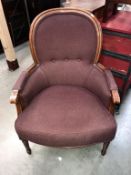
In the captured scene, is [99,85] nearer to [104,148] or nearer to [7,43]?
[104,148]

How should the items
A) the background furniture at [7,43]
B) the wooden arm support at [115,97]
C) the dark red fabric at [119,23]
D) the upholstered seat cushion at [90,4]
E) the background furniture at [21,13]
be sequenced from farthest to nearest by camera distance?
the background furniture at [21,13] < the background furniture at [7,43] < the upholstered seat cushion at [90,4] < the dark red fabric at [119,23] < the wooden arm support at [115,97]

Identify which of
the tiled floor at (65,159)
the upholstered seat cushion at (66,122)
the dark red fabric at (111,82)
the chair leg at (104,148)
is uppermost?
the dark red fabric at (111,82)

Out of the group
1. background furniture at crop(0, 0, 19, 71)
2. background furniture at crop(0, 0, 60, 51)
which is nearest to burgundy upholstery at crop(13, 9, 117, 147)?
background furniture at crop(0, 0, 19, 71)

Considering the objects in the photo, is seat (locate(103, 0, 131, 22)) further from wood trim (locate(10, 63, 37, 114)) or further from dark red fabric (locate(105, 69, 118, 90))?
wood trim (locate(10, 63, 37, 114))

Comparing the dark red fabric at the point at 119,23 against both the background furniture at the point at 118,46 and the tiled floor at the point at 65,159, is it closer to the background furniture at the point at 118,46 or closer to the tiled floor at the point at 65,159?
the background furniture at the point at 118,46

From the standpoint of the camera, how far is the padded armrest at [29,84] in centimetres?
114

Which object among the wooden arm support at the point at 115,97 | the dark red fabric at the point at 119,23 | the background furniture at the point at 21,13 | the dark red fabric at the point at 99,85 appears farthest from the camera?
the background furniture at the point at 21,13

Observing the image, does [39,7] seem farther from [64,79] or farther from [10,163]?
[10,163]

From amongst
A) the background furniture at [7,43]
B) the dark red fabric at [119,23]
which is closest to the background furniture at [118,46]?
the dark red fabric at [119,23]

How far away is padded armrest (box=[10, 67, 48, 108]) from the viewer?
1.14 m

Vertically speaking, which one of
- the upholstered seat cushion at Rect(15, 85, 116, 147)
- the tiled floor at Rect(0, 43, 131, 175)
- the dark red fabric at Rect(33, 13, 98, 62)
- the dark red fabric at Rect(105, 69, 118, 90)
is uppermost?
the dark red fabric at Rect(33, 13, 98, 62)

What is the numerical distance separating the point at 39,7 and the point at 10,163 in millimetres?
2535

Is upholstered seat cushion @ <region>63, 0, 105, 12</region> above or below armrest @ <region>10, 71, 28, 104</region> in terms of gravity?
above

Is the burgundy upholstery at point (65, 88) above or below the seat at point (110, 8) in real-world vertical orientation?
below
